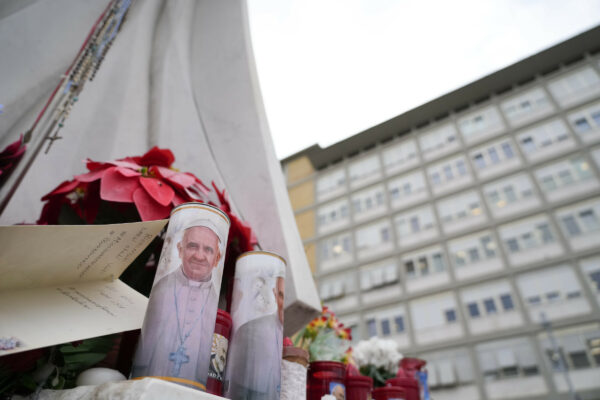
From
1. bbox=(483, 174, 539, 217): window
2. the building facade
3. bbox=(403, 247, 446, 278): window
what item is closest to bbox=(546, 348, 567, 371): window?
the building facade

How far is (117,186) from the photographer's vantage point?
506 millimetres

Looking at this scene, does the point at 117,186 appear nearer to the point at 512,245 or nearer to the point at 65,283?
the point at 65,283

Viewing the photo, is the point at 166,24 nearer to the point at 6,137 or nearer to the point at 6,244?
the point at 6,137

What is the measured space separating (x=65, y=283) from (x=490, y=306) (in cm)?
953

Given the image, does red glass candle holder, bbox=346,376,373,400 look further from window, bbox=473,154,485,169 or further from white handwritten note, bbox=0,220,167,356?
window, bbox=473,154,485,169

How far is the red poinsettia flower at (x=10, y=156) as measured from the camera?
61cm

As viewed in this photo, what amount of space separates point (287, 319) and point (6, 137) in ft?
2.08

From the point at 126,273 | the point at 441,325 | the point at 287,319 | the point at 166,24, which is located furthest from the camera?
the point at 441,325

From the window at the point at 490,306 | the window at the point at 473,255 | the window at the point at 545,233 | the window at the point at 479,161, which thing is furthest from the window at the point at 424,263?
the window at the point at 479,161

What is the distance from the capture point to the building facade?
304 inches

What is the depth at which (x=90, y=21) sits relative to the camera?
0.93 m

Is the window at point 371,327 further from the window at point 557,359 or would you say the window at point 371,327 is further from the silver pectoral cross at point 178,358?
the silver pectoral cross at point 178,358

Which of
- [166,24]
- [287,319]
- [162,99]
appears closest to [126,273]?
[287,319]

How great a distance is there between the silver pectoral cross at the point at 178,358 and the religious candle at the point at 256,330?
0.09 metres
